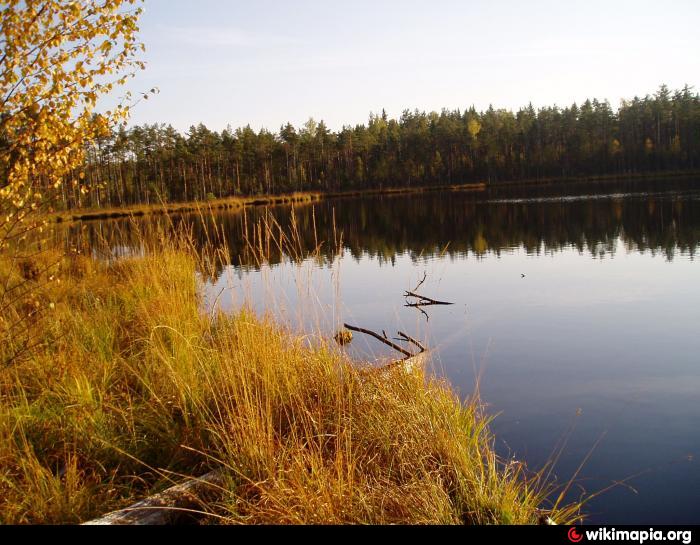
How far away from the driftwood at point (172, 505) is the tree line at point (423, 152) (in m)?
70.4

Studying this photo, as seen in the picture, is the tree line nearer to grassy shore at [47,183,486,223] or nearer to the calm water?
grassy shore at [47,183,486,223]

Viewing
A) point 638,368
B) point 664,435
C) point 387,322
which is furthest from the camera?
point 387,322

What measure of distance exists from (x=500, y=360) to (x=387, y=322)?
2.46m

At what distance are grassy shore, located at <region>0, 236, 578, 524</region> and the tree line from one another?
227ft

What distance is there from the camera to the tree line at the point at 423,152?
72.9m

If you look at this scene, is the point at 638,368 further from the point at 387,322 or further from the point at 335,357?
the point at 335,357

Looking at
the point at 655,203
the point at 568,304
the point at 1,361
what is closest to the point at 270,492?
the point at 1,361

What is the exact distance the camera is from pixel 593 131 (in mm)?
82312

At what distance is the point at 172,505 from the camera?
317 cm

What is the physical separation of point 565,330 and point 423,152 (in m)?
80.8
